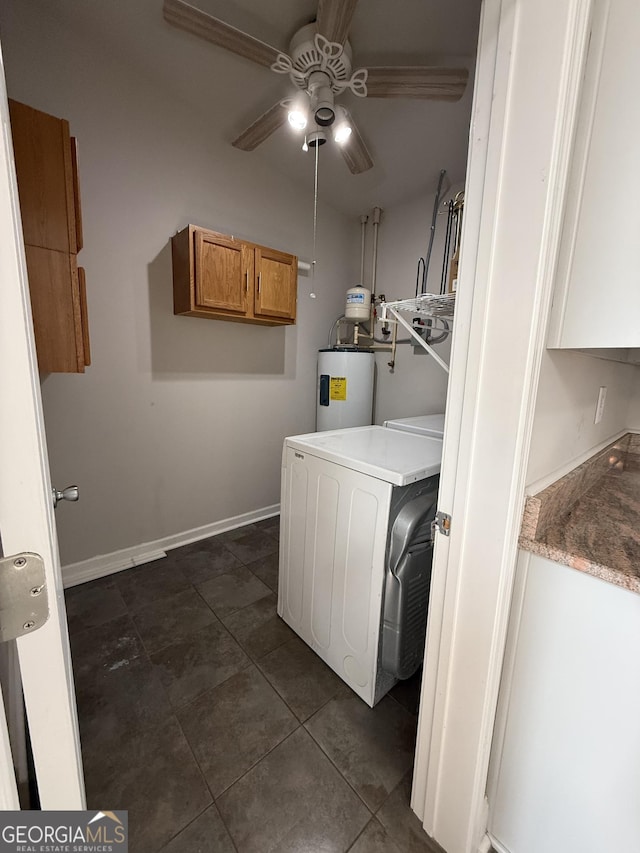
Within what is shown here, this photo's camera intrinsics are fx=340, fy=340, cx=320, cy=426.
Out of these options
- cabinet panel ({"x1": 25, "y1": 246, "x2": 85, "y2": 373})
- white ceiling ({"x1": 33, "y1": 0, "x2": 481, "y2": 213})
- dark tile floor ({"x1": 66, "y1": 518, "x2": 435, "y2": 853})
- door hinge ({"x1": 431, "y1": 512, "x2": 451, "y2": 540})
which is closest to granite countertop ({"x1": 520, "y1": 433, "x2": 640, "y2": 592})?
door hinge ({"x1": 431, "y1": 512, "x2": 451, "y2": 540})

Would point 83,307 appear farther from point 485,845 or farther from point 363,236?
point 363,236

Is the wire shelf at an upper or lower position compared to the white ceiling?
lower

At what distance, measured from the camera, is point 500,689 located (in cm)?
90

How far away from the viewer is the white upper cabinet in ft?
2.27

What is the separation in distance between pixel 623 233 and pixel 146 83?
2.58 m

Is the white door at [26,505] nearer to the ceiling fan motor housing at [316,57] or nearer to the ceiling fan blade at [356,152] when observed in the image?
the ceiling fan motor housing at [316,57]

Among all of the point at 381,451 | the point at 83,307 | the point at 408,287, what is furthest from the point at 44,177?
the point at 408,287

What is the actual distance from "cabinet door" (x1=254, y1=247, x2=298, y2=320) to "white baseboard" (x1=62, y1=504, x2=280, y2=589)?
1.66 m

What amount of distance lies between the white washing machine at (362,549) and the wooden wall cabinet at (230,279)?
3.82 ft


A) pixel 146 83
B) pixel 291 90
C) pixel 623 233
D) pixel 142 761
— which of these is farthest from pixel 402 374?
pixel 142 761

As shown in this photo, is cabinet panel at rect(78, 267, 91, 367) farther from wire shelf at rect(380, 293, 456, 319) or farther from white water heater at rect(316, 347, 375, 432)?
white water heater at rect(316, 347, 375, 432)

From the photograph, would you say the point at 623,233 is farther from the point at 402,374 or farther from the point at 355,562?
the point at 402,374

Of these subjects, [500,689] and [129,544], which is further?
[129,544]

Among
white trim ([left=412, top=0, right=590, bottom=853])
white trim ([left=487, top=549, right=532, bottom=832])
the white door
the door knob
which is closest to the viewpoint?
the white door
